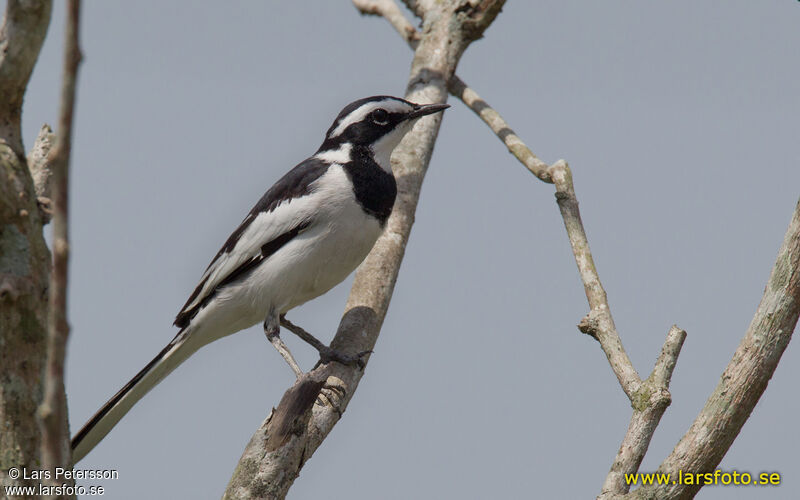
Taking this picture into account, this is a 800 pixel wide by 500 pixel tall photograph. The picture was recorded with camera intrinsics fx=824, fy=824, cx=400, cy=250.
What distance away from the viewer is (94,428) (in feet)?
18.7

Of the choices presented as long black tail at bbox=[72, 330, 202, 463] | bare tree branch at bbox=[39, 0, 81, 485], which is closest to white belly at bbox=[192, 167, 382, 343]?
long black tail at bbox=[72, 330, 202, 463]

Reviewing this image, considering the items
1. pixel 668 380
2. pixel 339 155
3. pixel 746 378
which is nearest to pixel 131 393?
pixel 339 155

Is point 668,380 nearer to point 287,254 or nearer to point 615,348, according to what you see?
point 615,348

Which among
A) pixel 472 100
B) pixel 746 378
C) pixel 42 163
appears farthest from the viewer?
pixel 472 100

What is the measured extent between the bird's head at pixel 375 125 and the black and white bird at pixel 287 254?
3.6 inches

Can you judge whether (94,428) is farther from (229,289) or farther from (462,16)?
(462,16)

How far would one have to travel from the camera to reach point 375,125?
7.08 metres

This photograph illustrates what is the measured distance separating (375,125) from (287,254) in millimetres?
1468

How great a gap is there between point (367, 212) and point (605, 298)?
2124 millimetres

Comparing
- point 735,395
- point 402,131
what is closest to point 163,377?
point 402,131

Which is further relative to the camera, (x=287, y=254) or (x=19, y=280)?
(x=287, y=254)

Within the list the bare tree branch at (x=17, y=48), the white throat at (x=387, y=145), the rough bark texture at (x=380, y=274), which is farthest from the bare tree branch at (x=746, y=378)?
the white throat at (x=387, y=145)

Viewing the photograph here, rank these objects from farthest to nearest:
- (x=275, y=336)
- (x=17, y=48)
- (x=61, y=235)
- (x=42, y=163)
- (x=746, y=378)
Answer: (x=275, y=336) < (x=42, y=163) < (x=746, y=378) < (x=17, y=48) < (x=61, y=235)

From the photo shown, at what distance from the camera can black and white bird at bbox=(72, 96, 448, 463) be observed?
6.31 metres
